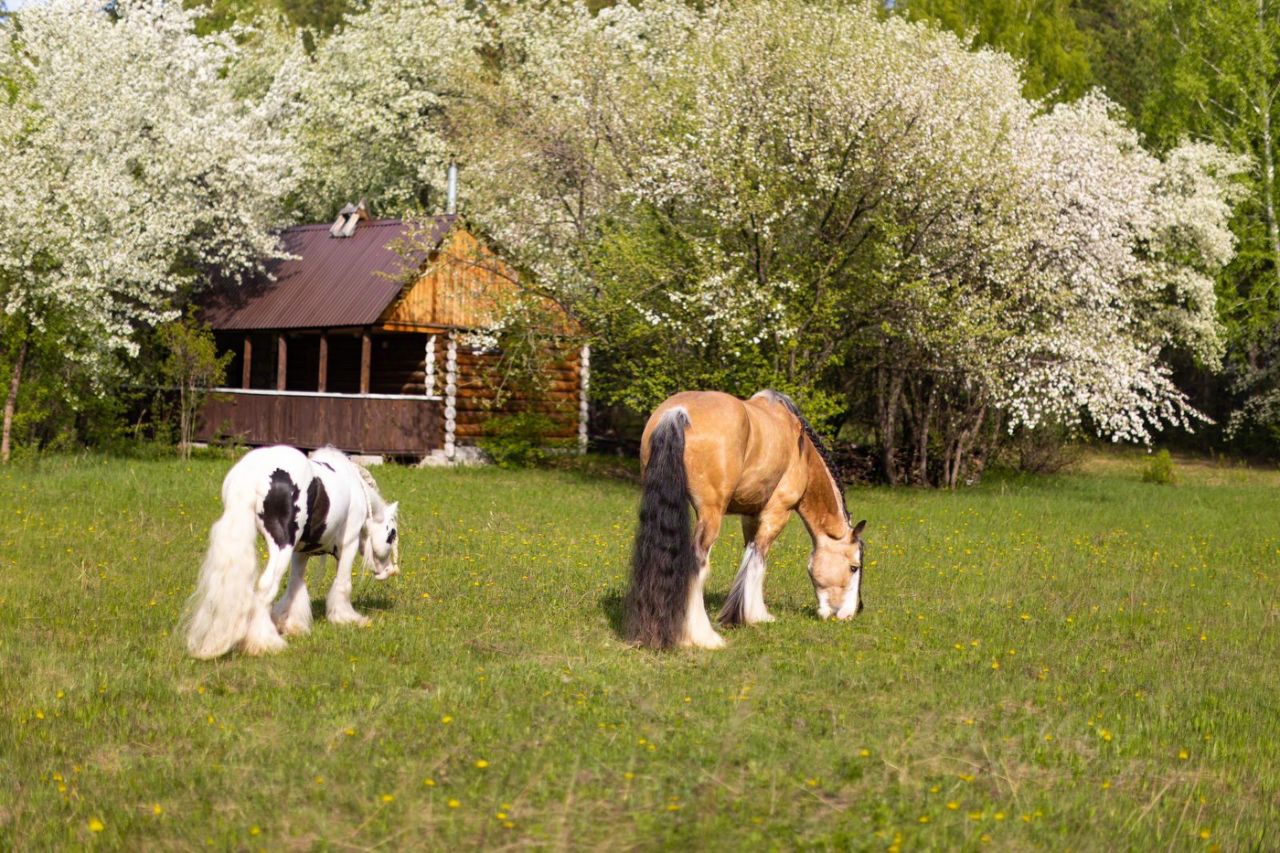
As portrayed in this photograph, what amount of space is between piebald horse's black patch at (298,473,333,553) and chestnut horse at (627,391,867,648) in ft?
7.36

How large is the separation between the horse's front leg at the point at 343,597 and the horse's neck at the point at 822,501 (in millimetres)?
3598

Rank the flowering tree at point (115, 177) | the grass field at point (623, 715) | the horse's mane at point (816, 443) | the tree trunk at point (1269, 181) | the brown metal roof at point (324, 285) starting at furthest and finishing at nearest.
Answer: the tree trunk at point (1269, 181)
the brown metal roof at point (324, 285)
the flowering tree at point (115, 177)
the horse's mane at point (816, 443)
the grass field at point (623, 715)

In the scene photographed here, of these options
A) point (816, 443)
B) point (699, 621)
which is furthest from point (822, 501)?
point (699, 621)

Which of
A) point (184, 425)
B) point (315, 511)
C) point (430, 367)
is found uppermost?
point (430, 367)

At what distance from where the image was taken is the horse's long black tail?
32.8 feet

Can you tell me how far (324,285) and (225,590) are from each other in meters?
26.5

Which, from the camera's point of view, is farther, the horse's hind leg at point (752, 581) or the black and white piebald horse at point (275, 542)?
the horse's hind leg at point (752, 581)

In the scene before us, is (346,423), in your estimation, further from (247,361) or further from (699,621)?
(699,621)

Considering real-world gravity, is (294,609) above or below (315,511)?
below

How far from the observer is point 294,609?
1041cm

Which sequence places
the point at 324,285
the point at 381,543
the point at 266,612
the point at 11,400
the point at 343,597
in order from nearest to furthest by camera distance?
the point at 266,612
the point at 343,597
the point at 381,543
the point at 11,400
the point at 324,285

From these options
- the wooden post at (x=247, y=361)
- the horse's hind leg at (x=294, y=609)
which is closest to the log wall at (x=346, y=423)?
the wooden post at (x=247, y=361)

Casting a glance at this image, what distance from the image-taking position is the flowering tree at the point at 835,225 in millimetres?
25734

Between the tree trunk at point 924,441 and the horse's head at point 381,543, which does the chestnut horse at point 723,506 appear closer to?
the horse's head at point 381,543
